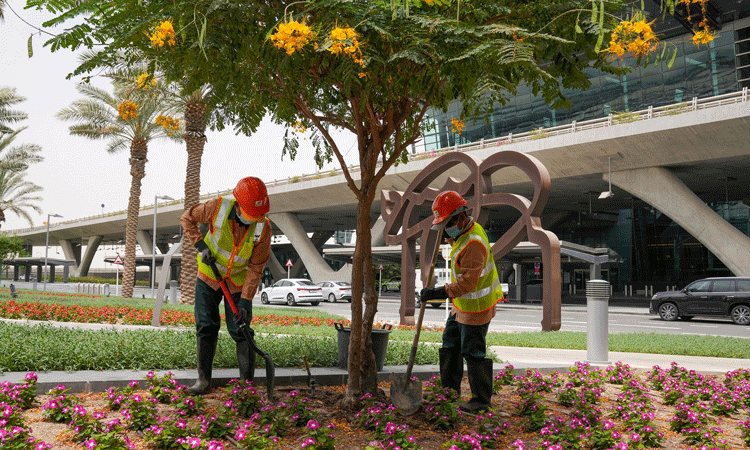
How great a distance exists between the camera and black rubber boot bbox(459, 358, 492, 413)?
15.3 ft

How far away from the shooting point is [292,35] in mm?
3254

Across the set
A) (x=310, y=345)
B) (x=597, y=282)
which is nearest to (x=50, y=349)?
(x=310, y=345)

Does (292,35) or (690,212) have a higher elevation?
(690,212)

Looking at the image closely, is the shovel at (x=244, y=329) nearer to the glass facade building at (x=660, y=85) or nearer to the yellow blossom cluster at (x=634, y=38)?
the yellow blossom cluster at (x=634, y=38)

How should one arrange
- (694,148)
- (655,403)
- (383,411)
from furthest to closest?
1. (694,148)
2. (655,403)
3. (383,411)

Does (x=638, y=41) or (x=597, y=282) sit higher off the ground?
(x=638, y=41)

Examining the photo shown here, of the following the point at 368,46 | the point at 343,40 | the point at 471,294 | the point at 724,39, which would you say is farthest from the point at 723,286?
the point at 343,40

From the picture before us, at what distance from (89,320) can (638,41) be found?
1376 centimetres

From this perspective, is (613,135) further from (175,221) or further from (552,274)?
(175,221)

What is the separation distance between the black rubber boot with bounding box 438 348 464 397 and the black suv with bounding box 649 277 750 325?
1775cm

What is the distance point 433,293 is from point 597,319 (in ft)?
16.9

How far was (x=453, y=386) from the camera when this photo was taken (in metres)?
5.16

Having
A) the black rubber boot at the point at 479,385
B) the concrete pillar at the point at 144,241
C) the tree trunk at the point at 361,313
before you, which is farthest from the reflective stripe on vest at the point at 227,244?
the concrete pillar at the point at 144,241

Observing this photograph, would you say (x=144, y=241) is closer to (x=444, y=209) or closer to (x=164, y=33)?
(x=444, y=209)
